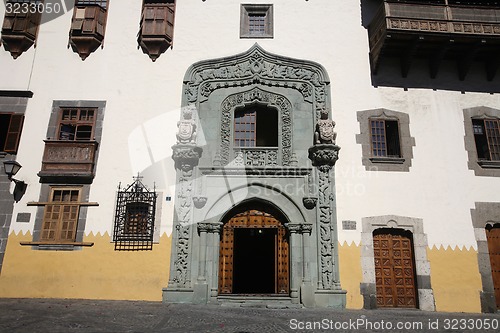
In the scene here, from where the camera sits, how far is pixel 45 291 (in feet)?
41.0

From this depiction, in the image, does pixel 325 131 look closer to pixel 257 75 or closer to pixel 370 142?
pixel 370 142

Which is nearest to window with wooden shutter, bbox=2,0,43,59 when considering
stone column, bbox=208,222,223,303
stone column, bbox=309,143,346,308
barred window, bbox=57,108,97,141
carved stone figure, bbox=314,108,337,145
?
barred window, bbox=57,108,97,141

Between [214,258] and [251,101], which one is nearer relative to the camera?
[214,258]

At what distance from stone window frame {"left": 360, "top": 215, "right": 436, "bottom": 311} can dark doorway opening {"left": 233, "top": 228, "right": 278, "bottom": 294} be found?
207 inches

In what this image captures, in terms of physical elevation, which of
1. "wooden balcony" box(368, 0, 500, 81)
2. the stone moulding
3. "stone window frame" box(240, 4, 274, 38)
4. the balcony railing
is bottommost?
the balcony railing

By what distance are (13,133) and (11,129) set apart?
169 mm

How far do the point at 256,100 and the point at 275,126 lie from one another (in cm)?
164

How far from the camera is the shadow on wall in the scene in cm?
1383

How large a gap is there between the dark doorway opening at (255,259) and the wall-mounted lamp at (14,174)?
8468 millimetres

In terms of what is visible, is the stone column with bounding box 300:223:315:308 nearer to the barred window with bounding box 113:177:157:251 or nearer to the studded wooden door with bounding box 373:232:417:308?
the studded wooden door with bounding box 373:232:417:308

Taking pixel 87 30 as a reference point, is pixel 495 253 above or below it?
below

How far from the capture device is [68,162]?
13414 mm

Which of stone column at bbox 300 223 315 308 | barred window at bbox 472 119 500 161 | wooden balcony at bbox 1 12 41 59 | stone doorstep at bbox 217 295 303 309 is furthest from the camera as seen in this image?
wooden balcony at bbox 1 12 41 59

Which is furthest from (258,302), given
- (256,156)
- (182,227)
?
(256,156)
